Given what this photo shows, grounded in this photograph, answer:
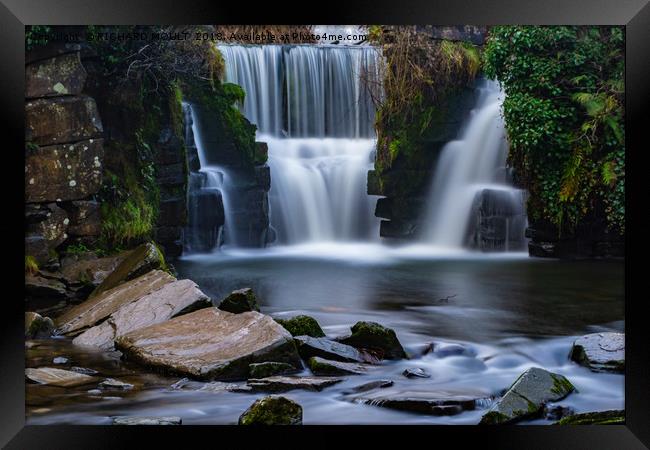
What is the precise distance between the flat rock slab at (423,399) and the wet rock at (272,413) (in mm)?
573

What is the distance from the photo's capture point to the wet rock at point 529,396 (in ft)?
14.4

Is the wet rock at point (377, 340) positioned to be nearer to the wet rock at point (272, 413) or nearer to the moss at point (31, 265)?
the wet rock at point (272, 413)

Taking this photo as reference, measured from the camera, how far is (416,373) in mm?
5188

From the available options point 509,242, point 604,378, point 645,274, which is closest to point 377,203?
point 509,242

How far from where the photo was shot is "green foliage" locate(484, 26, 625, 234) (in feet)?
28.8

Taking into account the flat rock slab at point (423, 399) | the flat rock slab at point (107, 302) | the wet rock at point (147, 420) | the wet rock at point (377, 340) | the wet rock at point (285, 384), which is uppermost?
the flat rock slab at point (107, 302)

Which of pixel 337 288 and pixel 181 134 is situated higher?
pixel 181 134

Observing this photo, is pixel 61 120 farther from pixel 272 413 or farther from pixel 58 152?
pixel 272 413

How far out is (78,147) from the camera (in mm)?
7715

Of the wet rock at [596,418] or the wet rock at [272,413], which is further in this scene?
the wet rock at [596,418]

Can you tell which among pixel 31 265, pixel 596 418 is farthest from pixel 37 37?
pixel 596 418

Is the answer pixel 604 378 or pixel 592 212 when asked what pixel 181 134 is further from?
pixel 604 378

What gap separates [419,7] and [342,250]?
7023mm

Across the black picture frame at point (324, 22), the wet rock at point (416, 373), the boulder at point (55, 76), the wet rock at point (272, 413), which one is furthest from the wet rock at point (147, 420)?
the boulder at point (55, 76)
